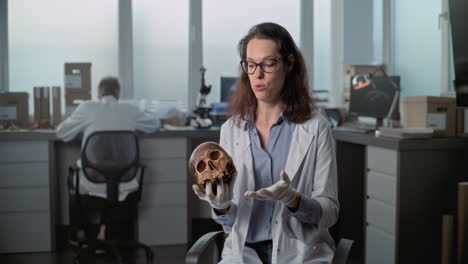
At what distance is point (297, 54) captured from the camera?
71.8 inches

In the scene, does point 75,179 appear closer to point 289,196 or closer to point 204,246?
point 204,246

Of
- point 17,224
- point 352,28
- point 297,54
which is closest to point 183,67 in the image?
point 352,28

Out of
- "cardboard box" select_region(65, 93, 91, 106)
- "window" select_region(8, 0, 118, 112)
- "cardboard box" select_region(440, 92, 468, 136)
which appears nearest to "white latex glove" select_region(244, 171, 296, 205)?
"cardboard box" select_region(440, 92, 468, 136)

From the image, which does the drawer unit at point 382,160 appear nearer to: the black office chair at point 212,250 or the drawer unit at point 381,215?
the drawer unit at point 381,215

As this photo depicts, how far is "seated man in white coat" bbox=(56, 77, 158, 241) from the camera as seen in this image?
12.2 feet

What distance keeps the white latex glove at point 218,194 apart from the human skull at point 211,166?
0.5 inches

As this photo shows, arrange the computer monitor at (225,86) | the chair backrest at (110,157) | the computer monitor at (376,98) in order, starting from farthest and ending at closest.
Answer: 1. the computer monitor at (225,86)
2. the computer monitor at (376,98)
3. the chair backrest at (110,157)

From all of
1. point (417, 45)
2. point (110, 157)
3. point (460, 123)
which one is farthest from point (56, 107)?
point (417, 45)

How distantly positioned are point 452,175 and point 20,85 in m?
3.58

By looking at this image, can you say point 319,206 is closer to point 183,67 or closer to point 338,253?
point 338,253

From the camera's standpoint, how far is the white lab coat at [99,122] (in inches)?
146

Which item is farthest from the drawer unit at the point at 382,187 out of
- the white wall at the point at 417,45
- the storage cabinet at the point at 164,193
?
the white wall at the point at 417,45

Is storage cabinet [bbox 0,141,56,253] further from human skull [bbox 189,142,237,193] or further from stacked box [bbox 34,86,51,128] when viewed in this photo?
human skull [bbox 189,142,237,193]

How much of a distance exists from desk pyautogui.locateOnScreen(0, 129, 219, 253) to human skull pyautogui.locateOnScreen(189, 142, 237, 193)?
8.31ft
